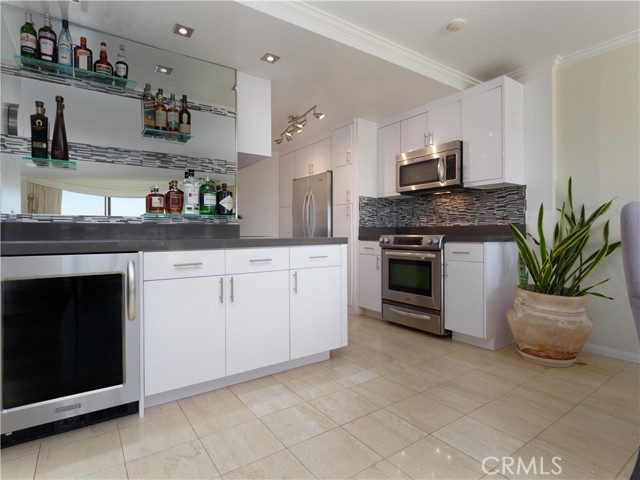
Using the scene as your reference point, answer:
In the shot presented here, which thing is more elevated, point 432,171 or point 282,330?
point 432,171

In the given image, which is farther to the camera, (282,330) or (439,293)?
(439,293)

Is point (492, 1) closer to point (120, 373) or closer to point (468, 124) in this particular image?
point (468, 124)

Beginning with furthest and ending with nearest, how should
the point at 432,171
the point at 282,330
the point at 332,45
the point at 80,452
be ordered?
the point at 432,171, the point at 332,45, the point at 282,330, the point at 80,452

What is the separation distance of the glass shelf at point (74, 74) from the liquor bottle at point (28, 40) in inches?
1.5

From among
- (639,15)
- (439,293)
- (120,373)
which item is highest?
(639,15)

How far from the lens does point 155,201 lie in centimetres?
231

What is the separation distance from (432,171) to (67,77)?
2.93 metres

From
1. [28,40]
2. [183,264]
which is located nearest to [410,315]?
[183,264]

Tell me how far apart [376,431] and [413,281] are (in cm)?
183

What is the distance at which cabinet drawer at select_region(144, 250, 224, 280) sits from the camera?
1.75 m

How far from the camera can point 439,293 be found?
9.82 ft

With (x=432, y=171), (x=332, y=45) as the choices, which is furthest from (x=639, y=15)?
(x=332, y=45)

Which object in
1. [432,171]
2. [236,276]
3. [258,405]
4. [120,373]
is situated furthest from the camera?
[432,171]

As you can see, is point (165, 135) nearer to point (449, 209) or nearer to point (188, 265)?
point (188, 265)
